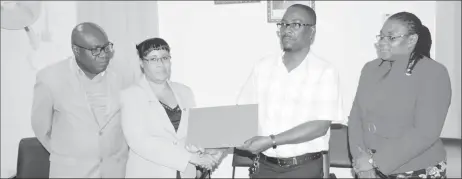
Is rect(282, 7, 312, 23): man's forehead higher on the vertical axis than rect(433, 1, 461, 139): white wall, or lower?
higher

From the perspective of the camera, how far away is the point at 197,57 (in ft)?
13.0

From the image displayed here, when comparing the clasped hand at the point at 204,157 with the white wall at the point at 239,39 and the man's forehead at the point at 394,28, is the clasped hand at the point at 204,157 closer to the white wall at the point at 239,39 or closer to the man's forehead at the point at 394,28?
the white wall at the point at 239,39

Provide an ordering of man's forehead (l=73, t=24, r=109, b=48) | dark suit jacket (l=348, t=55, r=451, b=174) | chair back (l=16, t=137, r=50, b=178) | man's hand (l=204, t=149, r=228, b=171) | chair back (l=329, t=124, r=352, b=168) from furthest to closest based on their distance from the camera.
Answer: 1. chair back (l=329, t=124, r=352, b=168)
2. chair back (l=16, t=137, r=50, b=178)
3. man's hand (l=204, t=149, r=228, b=171)
4. man's forehead (l=73, t=24, r=109, b=48)
5. dark suit jacket (l=348, t=55, r=451, b=174)

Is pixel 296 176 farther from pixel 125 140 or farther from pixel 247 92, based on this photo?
pixel 125 140

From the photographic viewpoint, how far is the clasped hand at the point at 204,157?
116 inches

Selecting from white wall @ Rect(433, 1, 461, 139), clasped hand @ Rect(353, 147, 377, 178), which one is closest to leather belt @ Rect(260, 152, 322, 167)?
clasped hand @ Rect(353, 147, 377, 178)

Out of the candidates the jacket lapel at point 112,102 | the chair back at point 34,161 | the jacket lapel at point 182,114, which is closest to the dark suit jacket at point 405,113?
the jacket lapel at point 182,114

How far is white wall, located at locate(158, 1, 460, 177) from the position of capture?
374 centimetres

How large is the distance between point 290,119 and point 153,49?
3.48ft

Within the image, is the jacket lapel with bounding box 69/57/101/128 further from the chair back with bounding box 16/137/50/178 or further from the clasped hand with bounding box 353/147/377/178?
the clasped hand with bounding box 353/147/377/178

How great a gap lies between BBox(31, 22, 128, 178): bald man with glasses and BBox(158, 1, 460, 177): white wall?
1.08 meters

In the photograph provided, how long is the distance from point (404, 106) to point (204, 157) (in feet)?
4.55

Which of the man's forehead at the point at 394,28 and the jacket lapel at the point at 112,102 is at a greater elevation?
the man's forehead at the point at 394,28

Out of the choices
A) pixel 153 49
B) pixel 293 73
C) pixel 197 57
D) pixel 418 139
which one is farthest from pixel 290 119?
pixel 197 57
